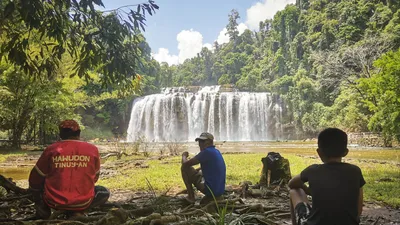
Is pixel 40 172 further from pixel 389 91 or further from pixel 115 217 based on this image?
pixel 389 91

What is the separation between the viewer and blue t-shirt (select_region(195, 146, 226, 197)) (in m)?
4.57

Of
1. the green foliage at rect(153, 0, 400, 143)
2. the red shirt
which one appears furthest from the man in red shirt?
the green foliage at rect(153, 0, 400, 143)

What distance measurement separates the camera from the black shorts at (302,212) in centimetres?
267

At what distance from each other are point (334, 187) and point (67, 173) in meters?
2.62

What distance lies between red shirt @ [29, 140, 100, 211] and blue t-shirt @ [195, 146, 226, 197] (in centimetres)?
161

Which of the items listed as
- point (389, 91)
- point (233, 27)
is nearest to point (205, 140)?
point (389, 91)

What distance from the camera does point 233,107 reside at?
41.5 meters

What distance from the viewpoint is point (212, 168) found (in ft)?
15.0

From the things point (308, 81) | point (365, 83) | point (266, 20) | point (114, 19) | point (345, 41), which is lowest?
point (114, 19)

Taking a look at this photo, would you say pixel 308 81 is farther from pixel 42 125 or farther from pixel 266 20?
pixel 266 20

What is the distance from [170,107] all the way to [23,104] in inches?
904


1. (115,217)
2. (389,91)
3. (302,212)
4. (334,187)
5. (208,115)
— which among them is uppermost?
(389,91)

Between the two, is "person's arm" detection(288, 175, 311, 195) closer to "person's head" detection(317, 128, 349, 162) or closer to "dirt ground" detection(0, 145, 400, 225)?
"person's head" detection(317, 128, 349, 162)

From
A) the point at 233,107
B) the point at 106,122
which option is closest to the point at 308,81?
the point at 233,107
